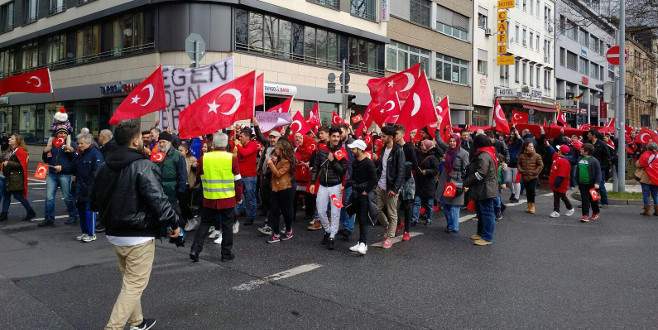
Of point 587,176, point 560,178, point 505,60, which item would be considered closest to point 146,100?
point 560,178

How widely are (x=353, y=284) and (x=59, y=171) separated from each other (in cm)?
617

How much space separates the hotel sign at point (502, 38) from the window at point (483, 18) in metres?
1.04

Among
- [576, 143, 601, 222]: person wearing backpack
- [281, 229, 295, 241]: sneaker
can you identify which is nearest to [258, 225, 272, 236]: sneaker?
[281, 229, 295, 241]: sneaker

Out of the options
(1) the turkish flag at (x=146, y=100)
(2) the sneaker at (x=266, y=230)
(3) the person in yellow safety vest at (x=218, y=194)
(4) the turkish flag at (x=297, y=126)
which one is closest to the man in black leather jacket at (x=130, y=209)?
(3) the person in yellow safety vest at (x=218, y=194)

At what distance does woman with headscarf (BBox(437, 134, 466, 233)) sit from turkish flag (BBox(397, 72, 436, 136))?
0.80m

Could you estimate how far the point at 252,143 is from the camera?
970cm

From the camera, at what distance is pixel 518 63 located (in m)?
45.8

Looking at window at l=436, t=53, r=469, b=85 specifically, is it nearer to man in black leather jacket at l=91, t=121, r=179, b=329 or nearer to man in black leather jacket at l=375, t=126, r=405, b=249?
man in black leather jacket at l=375, t=126, r=405, b=249

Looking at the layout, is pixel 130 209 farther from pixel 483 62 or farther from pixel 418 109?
pixel 483 62

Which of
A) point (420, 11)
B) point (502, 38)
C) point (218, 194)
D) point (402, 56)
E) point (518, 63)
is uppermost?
point (502, 38)

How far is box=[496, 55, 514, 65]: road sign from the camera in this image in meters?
41.2

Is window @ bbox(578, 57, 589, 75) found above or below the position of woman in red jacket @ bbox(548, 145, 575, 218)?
above

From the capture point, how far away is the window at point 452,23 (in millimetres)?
36062

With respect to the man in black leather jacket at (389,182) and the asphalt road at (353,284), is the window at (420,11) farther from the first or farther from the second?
the man in black leather jacket at (389,182)
